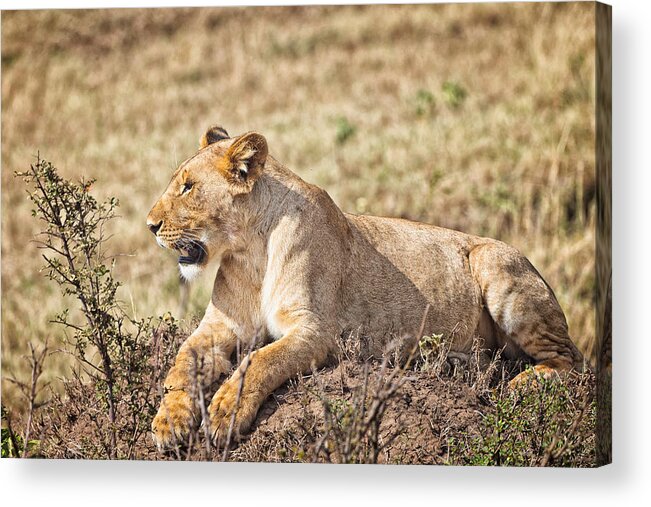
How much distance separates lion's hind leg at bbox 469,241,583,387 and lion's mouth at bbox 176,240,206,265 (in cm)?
153

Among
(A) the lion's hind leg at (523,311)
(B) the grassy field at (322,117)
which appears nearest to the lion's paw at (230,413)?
(A) the lion's hind leg at (523,311)

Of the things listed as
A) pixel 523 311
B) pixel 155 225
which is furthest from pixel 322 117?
pixel 155 225

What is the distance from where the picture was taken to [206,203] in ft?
21.1

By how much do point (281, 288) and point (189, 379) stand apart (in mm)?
622

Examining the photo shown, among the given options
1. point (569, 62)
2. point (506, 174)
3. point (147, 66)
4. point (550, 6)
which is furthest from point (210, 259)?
point (147, 66)

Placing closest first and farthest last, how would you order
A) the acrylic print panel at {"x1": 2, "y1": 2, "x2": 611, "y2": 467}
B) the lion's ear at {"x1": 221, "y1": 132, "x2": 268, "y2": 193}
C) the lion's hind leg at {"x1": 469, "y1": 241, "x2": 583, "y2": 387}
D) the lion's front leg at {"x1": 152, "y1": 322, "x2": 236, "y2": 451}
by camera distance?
the lion's front leg at {"x1": 152, "y1": 322, "x2": 236, "y2": 451} < the acrylic print panel at {"x1": 2, "y1": 2, "x2": 611, "y2": 467} < the lion's ear at {"x1": 221, "y1": 132, "x2": 268, "y2": 193} < the lion's hind leg at {"x1": 469, "y1": 241, "x2": 583, "y2": 387}

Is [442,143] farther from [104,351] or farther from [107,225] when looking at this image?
[104,351]

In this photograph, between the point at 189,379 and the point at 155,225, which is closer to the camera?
the point at 189,379

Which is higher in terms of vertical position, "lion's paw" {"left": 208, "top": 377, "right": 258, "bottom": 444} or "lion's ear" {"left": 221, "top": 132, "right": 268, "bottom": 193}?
"lion's ear" {"left": 221, "top": 132, "right": 268, "bottom": 193}

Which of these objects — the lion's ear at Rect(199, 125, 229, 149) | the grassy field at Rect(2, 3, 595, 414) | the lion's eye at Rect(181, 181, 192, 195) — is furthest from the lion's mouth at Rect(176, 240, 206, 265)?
the grassy field at Rect(2, 3, 595, 414)

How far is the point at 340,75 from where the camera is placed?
1145 centimetres

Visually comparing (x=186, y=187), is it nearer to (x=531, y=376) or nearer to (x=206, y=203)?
(x=206, y=203)

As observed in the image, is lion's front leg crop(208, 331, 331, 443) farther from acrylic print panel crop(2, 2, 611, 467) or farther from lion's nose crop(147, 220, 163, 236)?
lion's nose crop(147, 220, 163, 236)

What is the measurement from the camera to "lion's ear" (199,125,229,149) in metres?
6.77
